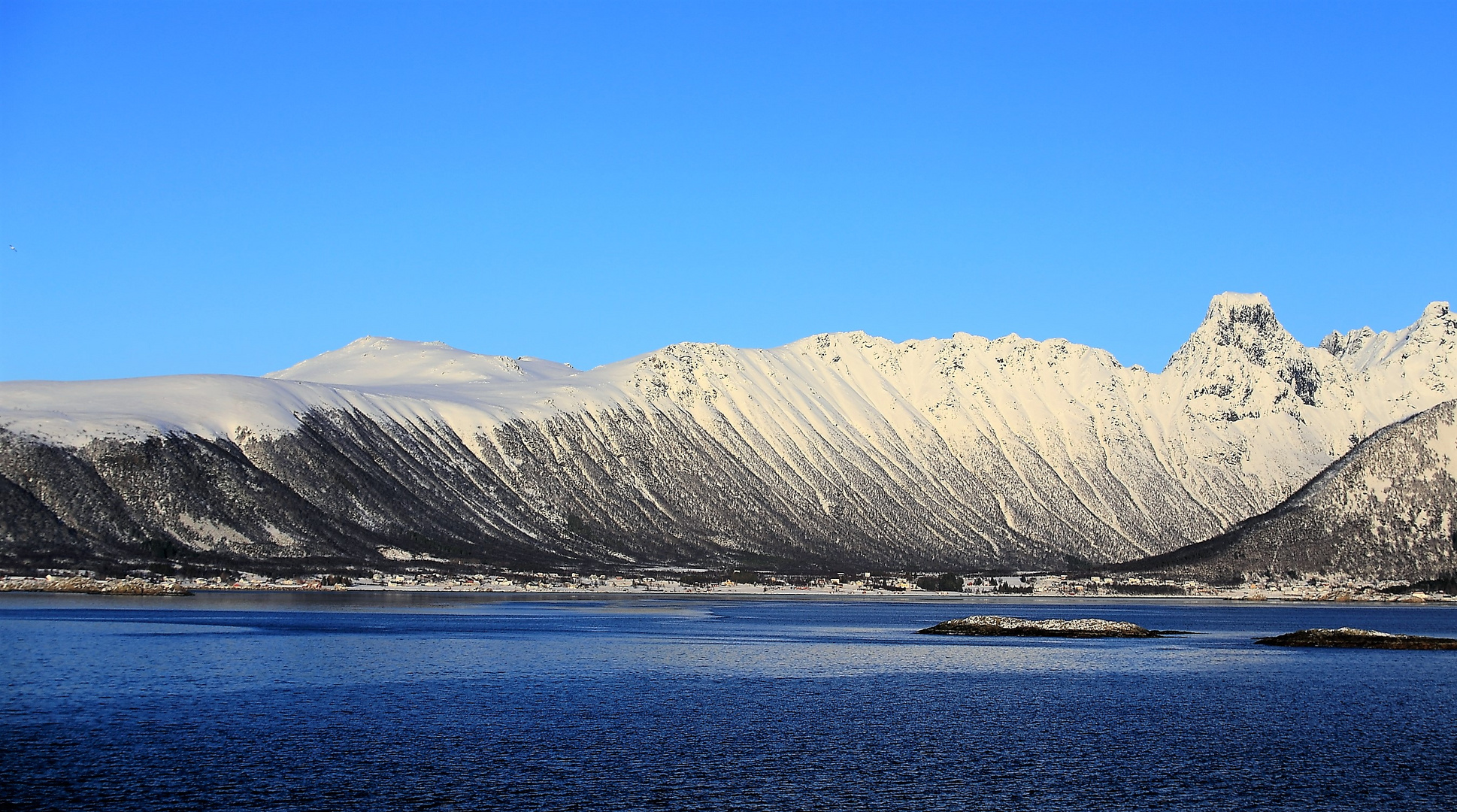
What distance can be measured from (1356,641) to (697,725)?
3520 inches

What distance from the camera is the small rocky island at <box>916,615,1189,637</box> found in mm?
151000

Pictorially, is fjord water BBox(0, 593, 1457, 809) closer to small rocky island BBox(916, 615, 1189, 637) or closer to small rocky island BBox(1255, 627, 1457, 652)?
small rocky island BBox(1255, 627, 1457, 652)

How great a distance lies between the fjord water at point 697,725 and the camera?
5441 cm

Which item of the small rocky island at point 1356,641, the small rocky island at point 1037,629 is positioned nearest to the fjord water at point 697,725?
the small rocky island at point 1356,641

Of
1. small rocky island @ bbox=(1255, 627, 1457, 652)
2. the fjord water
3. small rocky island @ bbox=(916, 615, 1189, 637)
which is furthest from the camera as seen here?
small rocky island @ bbox=(916, 615, 1189, 637)

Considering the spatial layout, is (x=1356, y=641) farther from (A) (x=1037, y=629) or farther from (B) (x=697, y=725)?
(B) (x=697, y=725)

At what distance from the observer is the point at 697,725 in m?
71.7

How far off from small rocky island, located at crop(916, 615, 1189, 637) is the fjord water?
2322cm

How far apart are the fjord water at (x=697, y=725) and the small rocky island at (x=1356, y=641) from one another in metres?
7.78

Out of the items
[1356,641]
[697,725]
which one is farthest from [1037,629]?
[697,725]

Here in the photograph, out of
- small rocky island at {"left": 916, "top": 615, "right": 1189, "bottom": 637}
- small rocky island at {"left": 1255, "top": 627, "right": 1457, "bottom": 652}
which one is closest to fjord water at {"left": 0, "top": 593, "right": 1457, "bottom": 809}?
small rocky island at {"left": 1255, "top": 627, "right": 1457, "bottom": 652}

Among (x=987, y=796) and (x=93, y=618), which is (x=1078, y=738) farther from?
(x=93, y=618)

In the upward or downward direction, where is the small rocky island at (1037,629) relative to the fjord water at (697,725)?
upward

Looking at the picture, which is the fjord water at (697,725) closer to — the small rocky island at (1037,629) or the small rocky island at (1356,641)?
the small rocky island at (1356,641)
